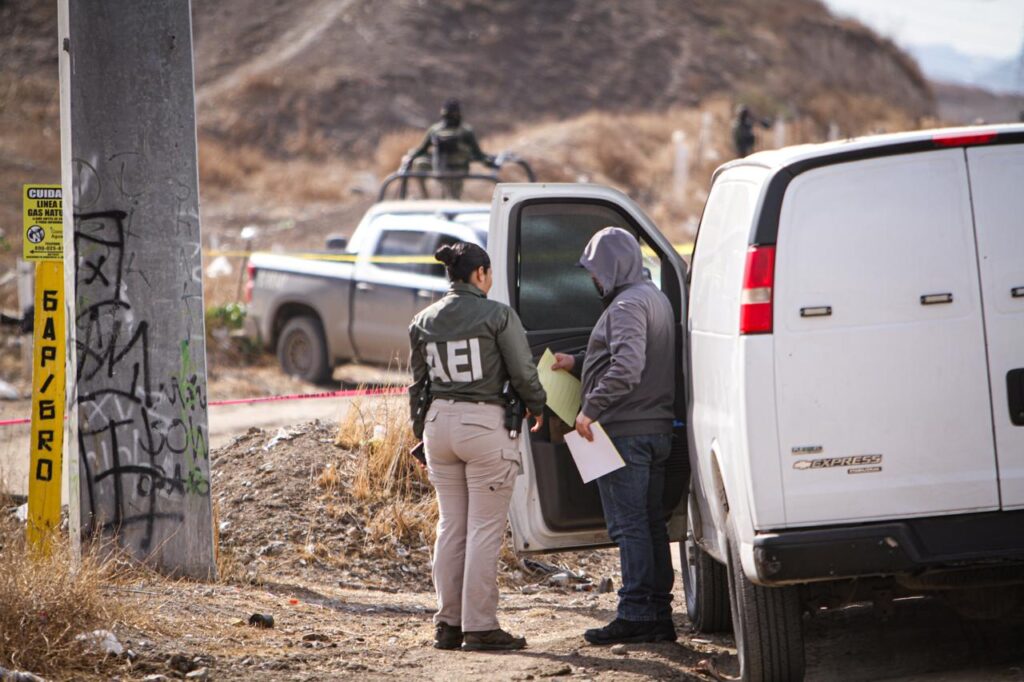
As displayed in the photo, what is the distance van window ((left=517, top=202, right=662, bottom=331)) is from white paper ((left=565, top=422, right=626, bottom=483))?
0.82 m

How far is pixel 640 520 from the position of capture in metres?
6.30

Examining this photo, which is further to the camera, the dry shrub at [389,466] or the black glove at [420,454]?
the dry shrub at [389,466]

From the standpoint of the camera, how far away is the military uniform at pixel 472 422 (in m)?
6.25

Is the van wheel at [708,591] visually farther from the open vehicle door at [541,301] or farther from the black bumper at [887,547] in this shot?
the black bumper at [887,547]

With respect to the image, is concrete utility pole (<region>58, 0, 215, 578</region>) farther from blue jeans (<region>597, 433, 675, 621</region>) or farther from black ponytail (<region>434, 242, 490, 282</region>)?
blue jeans (<region>597, 433, 675, 621</region>)

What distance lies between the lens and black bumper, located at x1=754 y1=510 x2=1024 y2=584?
478 centimetres

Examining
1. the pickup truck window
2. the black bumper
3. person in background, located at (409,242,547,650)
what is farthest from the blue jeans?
the pickup truck window

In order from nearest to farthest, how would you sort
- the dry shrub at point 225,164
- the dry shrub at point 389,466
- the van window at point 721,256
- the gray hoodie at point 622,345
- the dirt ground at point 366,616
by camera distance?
the van window at point 721,256 < the dirt ground at point 366,616 < the gray hoodie at point 622,345 < the dry shrub at point 389,466 < the dry shrub at point 225,164

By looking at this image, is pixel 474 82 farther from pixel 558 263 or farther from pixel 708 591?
pixel 708 591

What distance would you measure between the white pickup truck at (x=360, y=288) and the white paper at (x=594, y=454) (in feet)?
23.3

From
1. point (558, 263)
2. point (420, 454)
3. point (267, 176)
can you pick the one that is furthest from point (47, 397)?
point (267, 176)

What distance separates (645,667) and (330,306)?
899 cm

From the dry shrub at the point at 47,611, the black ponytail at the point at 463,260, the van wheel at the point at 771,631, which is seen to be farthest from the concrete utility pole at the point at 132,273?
the van wheel at the point at 771,631

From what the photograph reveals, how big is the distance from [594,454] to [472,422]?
563mm
